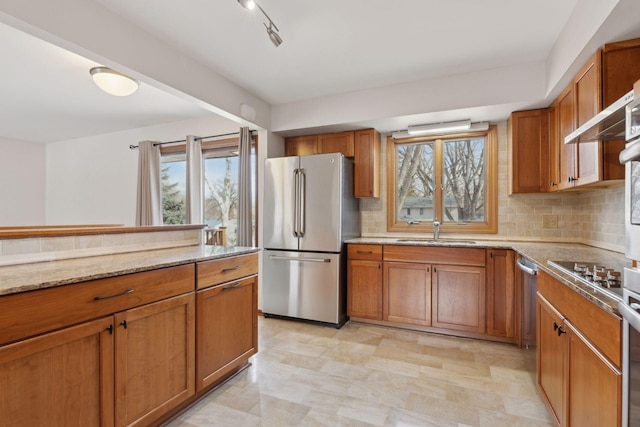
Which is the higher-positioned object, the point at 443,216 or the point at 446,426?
the point at 443,216

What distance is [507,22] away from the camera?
2055 millimetres

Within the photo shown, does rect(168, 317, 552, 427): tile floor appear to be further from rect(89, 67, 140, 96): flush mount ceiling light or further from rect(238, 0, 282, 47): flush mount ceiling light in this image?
rect(89, 67, 140, 96): flush mount ceiling light

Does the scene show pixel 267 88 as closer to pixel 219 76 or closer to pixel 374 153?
pixel 219 76

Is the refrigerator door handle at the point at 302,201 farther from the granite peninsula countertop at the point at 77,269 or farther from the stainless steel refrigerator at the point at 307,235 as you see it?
Result: the granite peninsula countertop at the point at 77,269

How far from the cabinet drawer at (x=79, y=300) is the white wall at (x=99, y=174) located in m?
2.84

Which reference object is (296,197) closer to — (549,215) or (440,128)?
(440,128)

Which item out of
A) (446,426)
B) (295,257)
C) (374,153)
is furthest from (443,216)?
(446,426)

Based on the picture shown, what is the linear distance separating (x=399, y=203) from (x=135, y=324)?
9.68ft

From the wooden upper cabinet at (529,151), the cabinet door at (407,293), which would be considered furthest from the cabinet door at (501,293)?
the wooden upper cabinet at (529,151)

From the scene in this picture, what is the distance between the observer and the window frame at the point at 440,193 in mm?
3207

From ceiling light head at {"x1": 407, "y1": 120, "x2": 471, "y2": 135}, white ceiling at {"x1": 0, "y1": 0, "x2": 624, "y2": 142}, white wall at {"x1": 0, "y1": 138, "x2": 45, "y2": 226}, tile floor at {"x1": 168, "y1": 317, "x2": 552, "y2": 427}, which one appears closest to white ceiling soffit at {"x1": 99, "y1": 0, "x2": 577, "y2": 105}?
white ceiling at {"x1": 0, "y1": 0, "x2": 624, "y2": 142}

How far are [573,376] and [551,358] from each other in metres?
0.33

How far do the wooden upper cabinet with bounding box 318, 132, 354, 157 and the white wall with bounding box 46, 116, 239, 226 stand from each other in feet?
5.11

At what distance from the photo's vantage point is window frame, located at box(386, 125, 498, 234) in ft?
10.5
